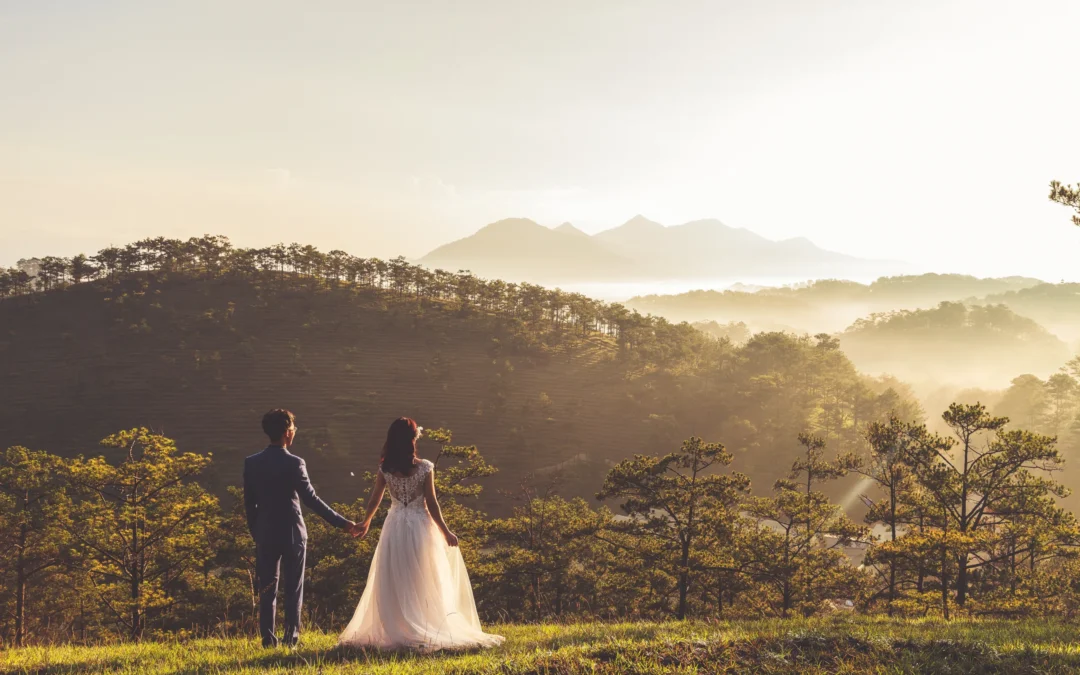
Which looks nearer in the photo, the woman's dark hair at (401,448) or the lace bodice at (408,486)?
the woman's dark hair at (401,448)

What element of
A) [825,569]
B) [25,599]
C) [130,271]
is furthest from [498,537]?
[130,271]

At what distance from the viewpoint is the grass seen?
5082 mm

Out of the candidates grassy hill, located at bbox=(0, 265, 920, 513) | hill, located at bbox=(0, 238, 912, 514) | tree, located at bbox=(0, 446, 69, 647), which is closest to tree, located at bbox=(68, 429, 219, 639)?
tree, located at bbox=(0, 446, 69, 647)

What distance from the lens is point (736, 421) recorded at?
84688 mm

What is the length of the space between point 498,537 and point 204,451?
52843 millimetres

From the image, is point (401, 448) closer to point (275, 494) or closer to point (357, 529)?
point (357, 529)

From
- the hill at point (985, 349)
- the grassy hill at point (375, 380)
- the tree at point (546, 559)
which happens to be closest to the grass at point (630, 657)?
the tree at point (546, 559)

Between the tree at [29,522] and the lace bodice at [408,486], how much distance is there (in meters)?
22.3

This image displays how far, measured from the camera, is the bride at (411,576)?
6.00m

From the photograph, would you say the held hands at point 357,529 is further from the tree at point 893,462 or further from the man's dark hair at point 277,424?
the tree at point 893,462

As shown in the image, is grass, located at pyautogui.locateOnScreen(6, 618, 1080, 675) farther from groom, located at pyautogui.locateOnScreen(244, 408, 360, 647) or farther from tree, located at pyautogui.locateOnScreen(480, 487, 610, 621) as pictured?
tree, located at pyautogui.locateOnScreen(480, 487, 610, 621)

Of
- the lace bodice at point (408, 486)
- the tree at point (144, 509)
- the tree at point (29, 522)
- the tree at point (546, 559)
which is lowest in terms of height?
the tree at point (546, 559)

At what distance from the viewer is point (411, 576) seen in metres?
6.21

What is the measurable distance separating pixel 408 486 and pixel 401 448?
454 millimetres
